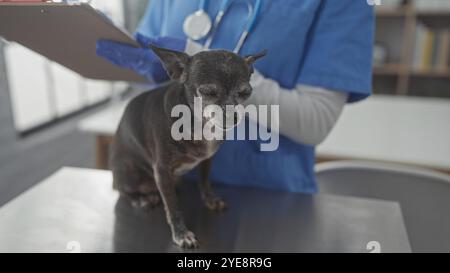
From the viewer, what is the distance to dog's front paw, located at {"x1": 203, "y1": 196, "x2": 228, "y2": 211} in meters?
0.69

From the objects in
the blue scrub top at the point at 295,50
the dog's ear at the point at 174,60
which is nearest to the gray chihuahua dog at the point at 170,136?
the dog's ear at the point at 174,60

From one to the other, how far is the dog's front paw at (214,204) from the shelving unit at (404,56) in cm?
235

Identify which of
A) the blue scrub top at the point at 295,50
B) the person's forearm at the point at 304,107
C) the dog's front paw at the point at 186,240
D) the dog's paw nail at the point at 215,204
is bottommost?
the dog's paw nail at the point at 215,204

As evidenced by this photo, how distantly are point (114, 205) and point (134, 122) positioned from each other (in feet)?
0.50

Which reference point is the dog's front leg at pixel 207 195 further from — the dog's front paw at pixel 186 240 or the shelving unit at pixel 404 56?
the shelving unit at pixel 404 56

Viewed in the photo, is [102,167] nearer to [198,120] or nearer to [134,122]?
[134,122]

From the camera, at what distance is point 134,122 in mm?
616

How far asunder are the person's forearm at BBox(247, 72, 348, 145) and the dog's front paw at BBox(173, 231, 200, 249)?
0.79 ft

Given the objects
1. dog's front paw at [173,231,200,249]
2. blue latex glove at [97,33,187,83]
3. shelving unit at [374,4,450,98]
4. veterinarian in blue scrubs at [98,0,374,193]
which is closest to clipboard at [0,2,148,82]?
blue latex glove at [97,33,187,83]

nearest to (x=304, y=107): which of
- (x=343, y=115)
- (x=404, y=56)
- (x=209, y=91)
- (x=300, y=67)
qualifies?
(x=300, y=67)

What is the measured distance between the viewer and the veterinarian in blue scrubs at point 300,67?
2.28 ft

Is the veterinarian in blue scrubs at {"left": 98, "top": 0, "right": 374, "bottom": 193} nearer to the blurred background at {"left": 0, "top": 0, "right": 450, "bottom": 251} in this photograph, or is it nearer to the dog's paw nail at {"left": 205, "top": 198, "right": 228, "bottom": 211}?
the dog's paw nail at {"left": 205, "top": 198, "right": 228, "bottom": 211}

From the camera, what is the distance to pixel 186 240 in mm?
573
